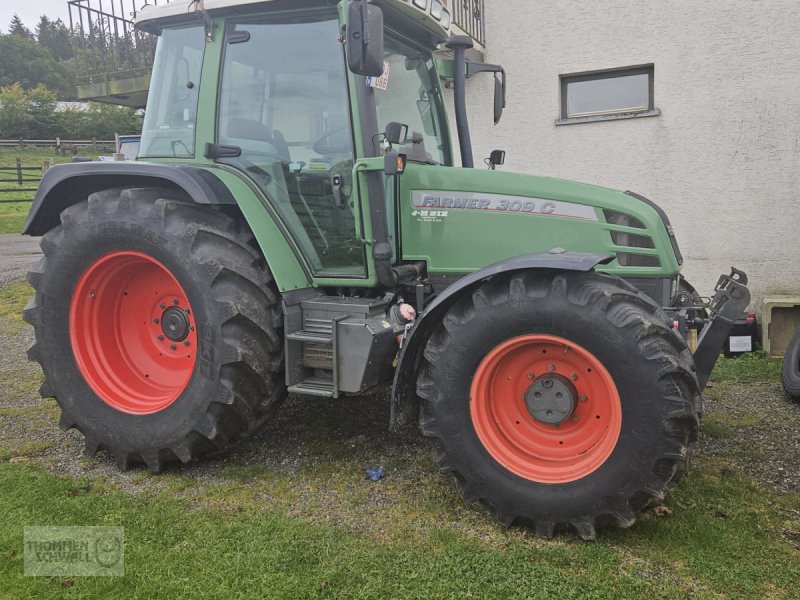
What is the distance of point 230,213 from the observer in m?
3.63

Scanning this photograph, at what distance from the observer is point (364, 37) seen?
2.84 metres

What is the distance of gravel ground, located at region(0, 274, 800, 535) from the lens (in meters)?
Result: 3.26

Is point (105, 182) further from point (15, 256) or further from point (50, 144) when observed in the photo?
point (50, 144)

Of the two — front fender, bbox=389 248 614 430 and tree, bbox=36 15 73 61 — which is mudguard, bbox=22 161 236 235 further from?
tree, bbox=36 15 73 61

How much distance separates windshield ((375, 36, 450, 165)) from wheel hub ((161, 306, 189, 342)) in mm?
1546

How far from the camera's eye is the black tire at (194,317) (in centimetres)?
330

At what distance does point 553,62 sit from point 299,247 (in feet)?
14.9

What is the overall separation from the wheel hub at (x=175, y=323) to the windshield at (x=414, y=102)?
5.07 ft

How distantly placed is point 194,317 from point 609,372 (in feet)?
→ 6.88

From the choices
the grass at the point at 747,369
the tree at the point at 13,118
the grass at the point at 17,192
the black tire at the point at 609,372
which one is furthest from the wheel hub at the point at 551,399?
the tree at the point at 13,118

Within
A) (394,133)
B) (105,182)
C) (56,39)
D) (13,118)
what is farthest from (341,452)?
(56,39)

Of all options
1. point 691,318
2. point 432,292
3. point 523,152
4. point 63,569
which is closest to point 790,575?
point 691,318

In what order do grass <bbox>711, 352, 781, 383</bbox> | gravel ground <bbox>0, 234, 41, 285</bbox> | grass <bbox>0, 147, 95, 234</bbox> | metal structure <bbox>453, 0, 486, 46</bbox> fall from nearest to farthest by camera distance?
grass <bbox>711, 352, 781, 383</bbox> → metal structure <bbox>453, 0, 486, 46</bbox> → gravel ground <bbox>0, 234, 41, 285</bbox> → grass <bbox>0, 147, 95, 234</bbox>

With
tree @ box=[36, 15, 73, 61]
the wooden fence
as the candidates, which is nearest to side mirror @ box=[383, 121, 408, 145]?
the wooden fence
